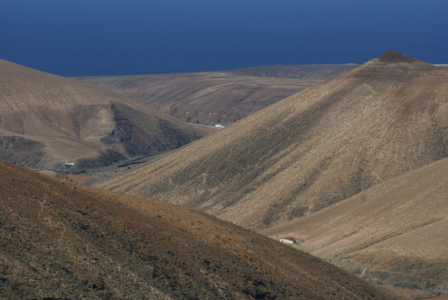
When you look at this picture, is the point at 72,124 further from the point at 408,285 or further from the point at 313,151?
the point at 408,285

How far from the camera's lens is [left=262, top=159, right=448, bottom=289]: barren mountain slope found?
31156mm

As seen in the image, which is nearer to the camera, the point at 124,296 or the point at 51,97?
the point at 124,296

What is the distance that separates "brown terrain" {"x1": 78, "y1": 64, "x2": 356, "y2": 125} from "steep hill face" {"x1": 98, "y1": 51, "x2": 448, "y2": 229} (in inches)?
2332

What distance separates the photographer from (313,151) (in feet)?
172

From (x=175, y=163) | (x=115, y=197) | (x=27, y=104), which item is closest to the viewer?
(x=115, y=197)

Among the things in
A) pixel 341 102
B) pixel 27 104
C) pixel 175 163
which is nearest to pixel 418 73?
pixel 341 102

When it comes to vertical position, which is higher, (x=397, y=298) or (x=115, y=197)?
(x=115, y=197)

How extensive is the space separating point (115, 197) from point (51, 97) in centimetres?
8111

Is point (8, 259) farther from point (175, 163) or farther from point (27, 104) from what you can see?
point (27, 104)

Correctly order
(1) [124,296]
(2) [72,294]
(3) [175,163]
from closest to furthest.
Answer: (2) [72,294]
(1) [124,296]
(3) [175,163]

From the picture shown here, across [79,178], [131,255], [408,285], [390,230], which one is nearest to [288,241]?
[390,230]

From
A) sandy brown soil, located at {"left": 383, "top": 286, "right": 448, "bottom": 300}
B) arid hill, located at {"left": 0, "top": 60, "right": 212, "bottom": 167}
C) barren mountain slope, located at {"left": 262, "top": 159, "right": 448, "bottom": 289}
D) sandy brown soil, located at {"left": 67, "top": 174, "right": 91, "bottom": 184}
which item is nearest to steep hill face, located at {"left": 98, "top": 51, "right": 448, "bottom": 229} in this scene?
barren mountain slope, located at {"left": 262, "top": 159, "right": 448, "bottom": 289}

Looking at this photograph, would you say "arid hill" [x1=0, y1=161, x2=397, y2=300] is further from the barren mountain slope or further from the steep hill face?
the steep hill face

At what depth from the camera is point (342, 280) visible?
82.3 feet
